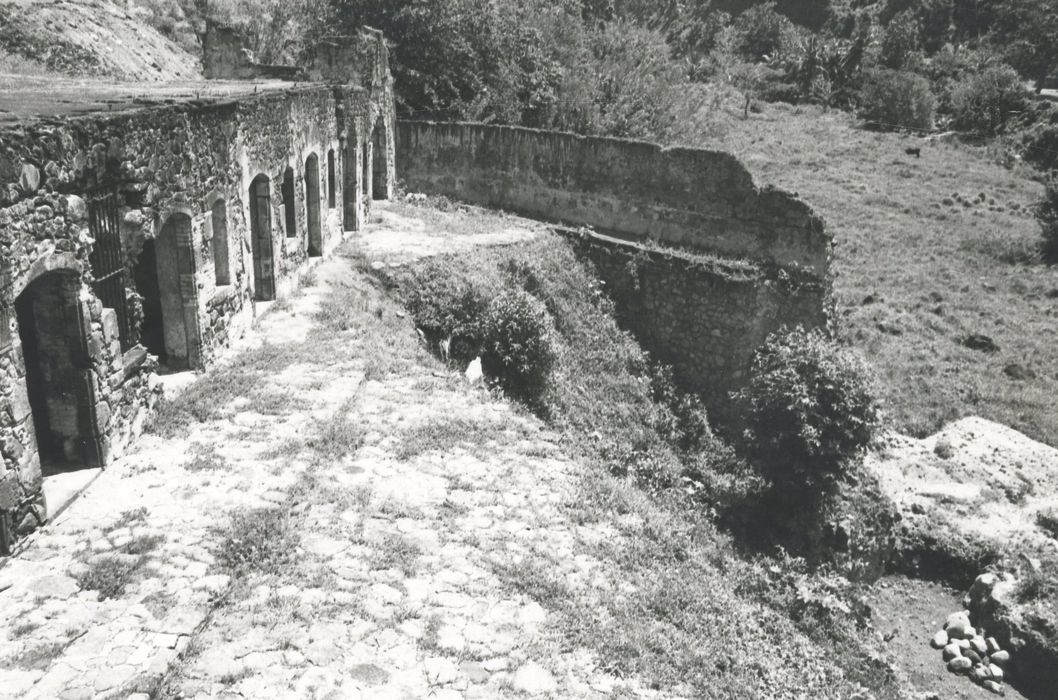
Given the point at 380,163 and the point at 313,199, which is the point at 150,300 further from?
the point at 380,163

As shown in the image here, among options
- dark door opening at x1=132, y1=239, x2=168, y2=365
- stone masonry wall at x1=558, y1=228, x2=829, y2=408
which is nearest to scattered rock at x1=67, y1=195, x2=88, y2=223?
dark door opening at x1=132, y1=239, x2=168, y2=365

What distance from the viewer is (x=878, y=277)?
2539 centimetres

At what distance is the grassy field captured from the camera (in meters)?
19.9

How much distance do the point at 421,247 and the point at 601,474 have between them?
8.62 metres

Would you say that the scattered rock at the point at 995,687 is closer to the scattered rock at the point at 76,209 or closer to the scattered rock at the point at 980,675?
the scattered rock at the point at 980,675

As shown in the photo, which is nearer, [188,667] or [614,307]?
[188,667]

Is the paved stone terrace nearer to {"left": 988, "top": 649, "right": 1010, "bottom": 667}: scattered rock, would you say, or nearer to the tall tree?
{"left": 988, "top": 649, "right": 1010, "bottom": 667}: scattered rock

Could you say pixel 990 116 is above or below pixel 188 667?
above

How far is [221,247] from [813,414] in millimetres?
9259

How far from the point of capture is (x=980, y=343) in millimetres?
22000

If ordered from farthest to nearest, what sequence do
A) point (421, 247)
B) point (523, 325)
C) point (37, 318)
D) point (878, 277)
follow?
point (878, 277) → point (421, 247) → point (523, 325) → point (37, 318)

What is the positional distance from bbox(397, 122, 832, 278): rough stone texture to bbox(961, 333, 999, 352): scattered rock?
732cm

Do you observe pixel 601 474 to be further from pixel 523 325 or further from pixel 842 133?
pixel 842 133

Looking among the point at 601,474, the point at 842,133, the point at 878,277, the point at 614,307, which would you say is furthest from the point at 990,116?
the point at 601,474
